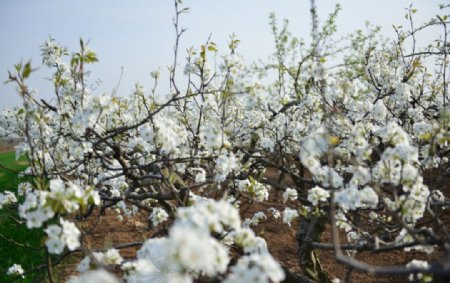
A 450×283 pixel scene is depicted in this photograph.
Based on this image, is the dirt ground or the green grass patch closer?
the green grass patch

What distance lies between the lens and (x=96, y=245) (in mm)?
6719

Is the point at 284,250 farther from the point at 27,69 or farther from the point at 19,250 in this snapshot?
the point at 27,69

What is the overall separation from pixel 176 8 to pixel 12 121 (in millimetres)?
5142

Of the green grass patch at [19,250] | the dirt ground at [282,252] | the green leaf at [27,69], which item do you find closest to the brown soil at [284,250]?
the dirt ground at [282,252]

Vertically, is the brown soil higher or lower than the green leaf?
lower

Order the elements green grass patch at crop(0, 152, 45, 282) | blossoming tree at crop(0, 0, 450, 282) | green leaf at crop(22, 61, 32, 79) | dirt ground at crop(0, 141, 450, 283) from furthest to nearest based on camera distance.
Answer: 1. dirt ground at crop(0, 141, 450, 283)
2. green grass patch at crop(0, 152, 45, 282)
3. green leaf at crop(22, 61, 32, 79)
4. blossoming tree at crop(0, 0, 450, 282)

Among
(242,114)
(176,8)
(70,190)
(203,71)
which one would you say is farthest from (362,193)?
(242,114)

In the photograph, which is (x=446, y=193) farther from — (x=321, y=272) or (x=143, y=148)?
(x=143, y=148)

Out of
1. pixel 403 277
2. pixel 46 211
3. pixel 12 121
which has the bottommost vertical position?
pixel 403 277

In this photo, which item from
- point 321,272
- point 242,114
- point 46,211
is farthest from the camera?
point 242,114

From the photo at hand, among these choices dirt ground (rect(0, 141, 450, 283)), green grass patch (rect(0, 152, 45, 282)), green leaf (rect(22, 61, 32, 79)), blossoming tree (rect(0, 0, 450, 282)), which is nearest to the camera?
blossoming tree (rect(0, 0, 450, 282))

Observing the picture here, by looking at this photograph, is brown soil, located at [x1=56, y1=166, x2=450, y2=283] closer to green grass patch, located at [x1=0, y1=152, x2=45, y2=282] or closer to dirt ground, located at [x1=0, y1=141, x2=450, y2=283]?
dirt ground, located at [x1=0, y1=141, x2=450, y2=283]

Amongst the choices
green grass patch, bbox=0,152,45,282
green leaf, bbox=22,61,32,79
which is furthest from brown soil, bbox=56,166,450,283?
green leaf, bbox=22,61,32,79

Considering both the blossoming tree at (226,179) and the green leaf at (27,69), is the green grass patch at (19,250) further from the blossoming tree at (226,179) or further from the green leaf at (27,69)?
the green leaf at (27,69)
